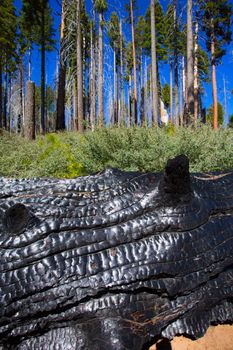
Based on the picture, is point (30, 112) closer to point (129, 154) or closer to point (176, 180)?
point (129, 154)

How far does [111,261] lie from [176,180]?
308 millimetres

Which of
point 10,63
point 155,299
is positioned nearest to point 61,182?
point 155,299

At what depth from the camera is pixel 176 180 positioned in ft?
2.81

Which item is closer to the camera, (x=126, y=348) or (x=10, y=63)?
(x=126, y=348)

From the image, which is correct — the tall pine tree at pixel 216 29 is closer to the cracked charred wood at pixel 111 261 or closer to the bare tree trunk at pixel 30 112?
the bare tree trunk at pixel 30 112

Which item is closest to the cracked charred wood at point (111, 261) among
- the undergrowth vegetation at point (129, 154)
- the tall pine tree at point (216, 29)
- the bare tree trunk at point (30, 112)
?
the undergrowth vegetation at point (129, 154)

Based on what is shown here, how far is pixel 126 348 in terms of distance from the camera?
0.68m

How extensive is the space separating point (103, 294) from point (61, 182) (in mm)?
382

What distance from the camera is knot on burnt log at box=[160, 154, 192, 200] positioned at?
2.75ft

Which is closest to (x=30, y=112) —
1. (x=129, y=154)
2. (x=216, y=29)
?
(x=129, y=154)

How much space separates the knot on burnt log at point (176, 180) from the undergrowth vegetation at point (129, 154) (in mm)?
3860

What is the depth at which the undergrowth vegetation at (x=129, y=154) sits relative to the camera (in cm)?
496

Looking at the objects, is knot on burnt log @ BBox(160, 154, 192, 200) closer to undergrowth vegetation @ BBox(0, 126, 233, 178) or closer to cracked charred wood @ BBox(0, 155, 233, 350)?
cracked charred wood @ BBox(0, 155, 233, 350)

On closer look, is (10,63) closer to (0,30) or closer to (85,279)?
(0,30)
